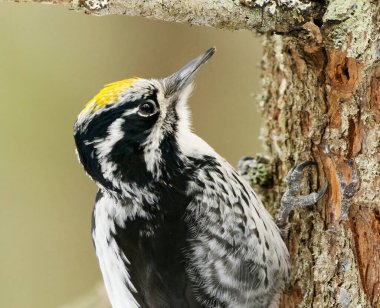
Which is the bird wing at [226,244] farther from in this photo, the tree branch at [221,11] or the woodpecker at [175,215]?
the tree branch at [221,11]

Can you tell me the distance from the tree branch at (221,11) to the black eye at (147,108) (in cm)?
59

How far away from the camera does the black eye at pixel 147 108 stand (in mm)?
3426

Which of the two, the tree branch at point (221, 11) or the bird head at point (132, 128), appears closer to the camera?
the tree branch at point (221, 11)

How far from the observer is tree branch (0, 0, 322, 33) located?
288cm

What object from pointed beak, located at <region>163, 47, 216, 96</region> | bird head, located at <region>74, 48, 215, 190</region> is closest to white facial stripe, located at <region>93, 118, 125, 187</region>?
bird head, located at <region>74, 48, 215, 190</region>

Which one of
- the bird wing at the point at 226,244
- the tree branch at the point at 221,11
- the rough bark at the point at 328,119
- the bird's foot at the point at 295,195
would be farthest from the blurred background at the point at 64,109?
the tree branch at the point at 221,11

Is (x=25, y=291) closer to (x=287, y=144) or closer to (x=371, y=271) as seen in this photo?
(x=287, y=144)

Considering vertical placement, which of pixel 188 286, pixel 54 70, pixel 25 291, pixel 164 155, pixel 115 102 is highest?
pixel 54 70

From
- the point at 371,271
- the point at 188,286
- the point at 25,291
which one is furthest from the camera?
the point at 25,291

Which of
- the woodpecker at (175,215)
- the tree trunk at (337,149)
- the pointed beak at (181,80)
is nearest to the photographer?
the tree trunk at (337,149)

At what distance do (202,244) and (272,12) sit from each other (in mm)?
1206

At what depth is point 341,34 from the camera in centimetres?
303

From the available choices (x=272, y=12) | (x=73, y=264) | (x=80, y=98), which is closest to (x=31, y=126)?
(x=80, y=98)

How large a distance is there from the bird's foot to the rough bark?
4 cm
